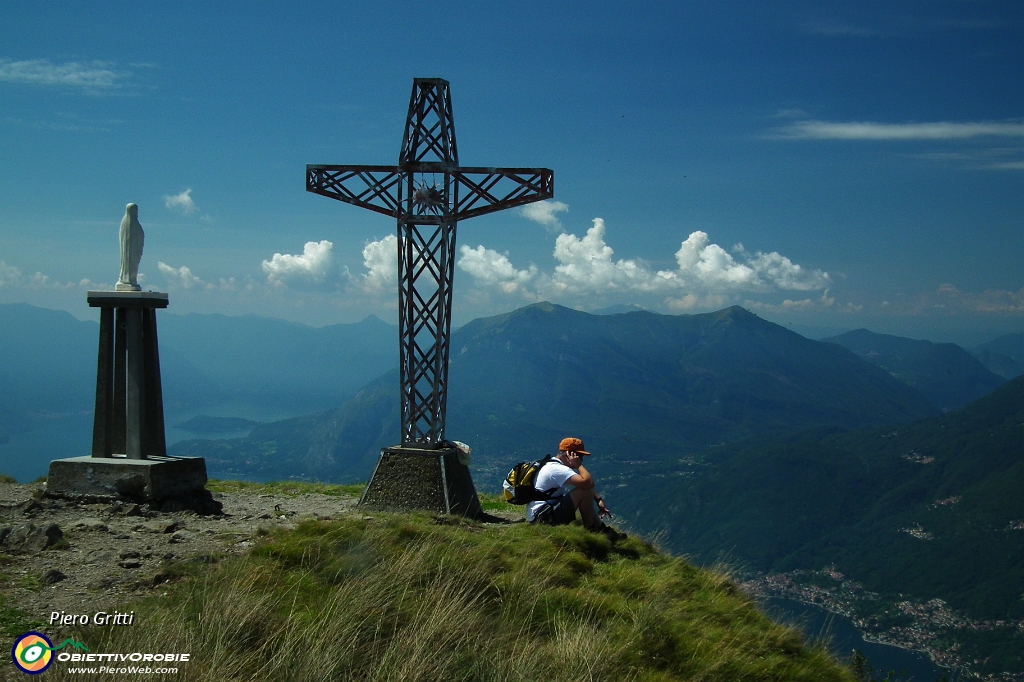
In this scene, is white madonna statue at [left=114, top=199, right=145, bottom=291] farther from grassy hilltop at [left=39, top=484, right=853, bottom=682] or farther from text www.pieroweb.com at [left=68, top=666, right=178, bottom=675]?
text www.pieroweb.com at [left=68, top=666, right=178, bottom=675]

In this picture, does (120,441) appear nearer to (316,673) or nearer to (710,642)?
(316,673)

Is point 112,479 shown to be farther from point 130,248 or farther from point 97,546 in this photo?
point 130,248

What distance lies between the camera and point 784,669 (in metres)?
8.19

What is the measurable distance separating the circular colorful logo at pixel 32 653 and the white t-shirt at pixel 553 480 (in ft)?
23.0

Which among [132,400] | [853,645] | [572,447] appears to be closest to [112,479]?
[132,400]

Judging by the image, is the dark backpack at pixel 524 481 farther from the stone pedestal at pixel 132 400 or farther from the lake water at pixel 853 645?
the stone pedestal at pixel 132 400

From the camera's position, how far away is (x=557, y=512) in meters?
11.5

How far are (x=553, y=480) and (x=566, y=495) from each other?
288mm

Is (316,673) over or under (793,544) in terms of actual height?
over

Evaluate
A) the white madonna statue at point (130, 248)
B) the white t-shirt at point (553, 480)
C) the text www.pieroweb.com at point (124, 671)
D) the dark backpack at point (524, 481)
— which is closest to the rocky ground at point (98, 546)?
the text www.pieroweb.com at point (124, 671)

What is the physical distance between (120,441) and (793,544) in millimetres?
188146

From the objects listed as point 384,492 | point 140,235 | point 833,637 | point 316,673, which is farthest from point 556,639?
point 140,235

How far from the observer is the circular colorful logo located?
207 inches

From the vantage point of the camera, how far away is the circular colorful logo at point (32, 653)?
17.3ft
